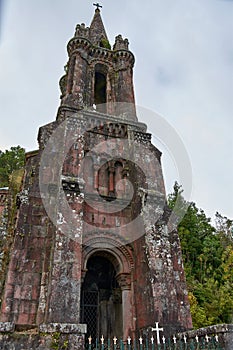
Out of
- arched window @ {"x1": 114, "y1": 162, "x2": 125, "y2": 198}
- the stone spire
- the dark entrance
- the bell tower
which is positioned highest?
the stone spire

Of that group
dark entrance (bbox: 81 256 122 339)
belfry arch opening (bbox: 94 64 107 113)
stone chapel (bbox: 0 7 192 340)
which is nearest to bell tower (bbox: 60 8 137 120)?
belfry arch opening (bbox: 94 64 107 113)

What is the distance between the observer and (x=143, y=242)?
12.4 metres

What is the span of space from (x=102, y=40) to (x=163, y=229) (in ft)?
57.3

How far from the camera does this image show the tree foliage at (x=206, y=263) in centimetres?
2127

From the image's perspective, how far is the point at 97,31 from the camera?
83.6ft

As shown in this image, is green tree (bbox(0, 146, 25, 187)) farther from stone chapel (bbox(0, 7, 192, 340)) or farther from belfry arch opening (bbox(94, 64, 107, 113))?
stone chapel (bbox(0, 7, 192, 340))

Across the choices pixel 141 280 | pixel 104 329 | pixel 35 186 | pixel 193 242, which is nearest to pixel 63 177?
Result: pixel 35 186

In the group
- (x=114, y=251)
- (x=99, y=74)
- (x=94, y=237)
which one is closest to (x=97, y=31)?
(x=99, y=74)

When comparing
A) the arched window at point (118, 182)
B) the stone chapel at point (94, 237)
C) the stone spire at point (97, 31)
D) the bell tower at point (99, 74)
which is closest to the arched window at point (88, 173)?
the stone chapel at point (94, 237)

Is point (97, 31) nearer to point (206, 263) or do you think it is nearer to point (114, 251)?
point (114, 251)

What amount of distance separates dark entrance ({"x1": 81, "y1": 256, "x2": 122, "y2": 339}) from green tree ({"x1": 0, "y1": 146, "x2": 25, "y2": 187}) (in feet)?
66.4

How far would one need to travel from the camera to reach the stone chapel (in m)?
10.5

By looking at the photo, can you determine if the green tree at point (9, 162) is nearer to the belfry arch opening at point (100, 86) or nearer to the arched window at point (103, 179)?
the belfry arch opening at point (100, 86)

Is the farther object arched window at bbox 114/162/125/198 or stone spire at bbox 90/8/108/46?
stone spire at bbox 90/8/108/46
